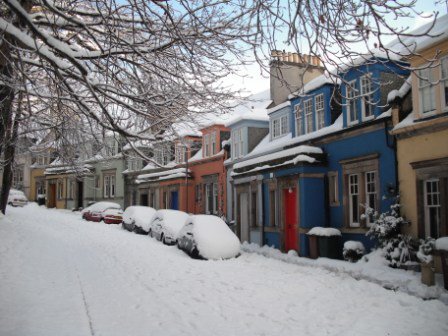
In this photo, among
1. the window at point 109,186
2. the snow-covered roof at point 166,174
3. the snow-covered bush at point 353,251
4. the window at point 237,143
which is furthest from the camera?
the window at point 109,186

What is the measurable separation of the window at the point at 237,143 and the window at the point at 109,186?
20.3m

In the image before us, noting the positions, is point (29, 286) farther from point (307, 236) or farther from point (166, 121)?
point (307, 236)

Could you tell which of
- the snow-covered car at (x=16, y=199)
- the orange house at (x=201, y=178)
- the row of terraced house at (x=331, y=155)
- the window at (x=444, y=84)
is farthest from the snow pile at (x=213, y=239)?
the snow-covered car at (x=16, y=199)

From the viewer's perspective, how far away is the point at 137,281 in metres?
11.5

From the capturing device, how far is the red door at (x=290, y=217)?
1898 cm

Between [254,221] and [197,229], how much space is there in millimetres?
5729

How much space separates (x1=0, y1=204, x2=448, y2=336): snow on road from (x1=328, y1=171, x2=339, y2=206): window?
13.0ft

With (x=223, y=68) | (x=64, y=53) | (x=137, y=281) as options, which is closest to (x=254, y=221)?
(x=137, y=281)

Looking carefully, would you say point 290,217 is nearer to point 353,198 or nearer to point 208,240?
point 353,198

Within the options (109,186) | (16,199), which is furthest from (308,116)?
(16,199)

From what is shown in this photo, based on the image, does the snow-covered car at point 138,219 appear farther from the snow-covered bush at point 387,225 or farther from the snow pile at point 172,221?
the snow-covered bush at point 387,225

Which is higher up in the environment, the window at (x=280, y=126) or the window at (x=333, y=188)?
the window at (x=280, y=126)

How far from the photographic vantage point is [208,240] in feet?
53.7

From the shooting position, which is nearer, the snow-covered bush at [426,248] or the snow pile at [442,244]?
the snow pile at [442,244]
